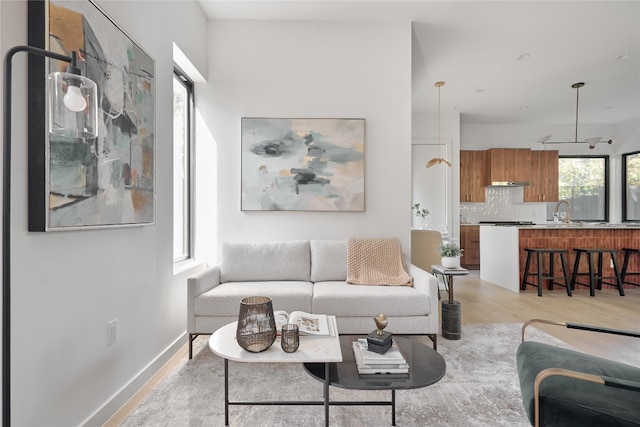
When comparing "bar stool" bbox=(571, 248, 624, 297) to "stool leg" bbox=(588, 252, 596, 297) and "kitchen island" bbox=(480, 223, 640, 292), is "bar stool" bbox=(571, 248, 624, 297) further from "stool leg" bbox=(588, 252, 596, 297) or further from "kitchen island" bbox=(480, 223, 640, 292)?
"kitchen island" bbox=(480, 223, 640, 292)

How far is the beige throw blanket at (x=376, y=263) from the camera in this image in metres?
2.93

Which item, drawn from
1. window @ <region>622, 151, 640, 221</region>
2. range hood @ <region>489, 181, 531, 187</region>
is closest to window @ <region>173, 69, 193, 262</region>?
range hood @ <region>489, 181, 531, 187</region>

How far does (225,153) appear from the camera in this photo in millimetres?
3424

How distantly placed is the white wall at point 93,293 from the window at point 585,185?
7.84 m

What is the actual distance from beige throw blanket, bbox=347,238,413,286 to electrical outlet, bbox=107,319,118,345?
1739 mm

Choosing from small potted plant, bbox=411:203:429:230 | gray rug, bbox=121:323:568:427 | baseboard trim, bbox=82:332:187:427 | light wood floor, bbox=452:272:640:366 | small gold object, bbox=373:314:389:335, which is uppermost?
small potted plant, bbox=411:203:429:230

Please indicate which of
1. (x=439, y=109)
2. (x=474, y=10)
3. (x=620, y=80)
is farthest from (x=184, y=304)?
(x=620, y=80)

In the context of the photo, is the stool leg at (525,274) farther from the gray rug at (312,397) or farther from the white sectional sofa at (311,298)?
the white sectional sofa at (311,298)

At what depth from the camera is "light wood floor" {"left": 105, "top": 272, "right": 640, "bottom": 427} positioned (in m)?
2.62

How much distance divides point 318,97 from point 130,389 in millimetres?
2819

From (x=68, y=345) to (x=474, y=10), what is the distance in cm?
402

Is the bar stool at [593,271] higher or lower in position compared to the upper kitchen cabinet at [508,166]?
lower

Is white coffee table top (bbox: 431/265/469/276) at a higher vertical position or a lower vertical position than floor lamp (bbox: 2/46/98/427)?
lower

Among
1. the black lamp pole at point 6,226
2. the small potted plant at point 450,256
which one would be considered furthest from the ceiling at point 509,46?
the black lamp pole at point 6,226
